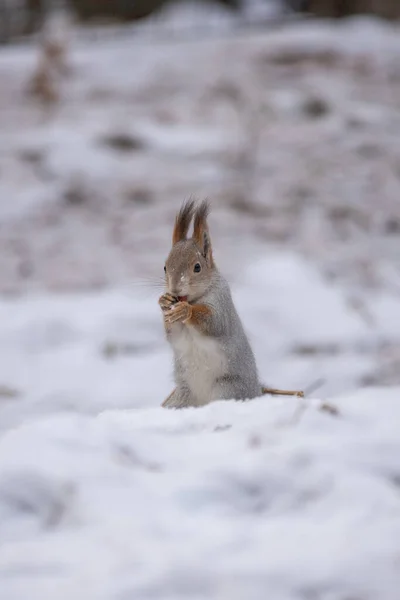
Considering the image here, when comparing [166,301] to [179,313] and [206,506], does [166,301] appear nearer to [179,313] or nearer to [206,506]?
[179,313]

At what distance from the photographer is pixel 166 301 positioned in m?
2.44

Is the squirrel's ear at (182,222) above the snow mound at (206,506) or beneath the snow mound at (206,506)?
above

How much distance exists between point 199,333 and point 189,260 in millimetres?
201

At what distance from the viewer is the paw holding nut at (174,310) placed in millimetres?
2373

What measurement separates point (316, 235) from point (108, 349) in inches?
83.4

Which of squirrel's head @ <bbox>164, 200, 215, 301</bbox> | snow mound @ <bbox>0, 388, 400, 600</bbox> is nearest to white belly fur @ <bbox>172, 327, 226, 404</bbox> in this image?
squirrel's head @ <bbox>164, 200, 215, 301</bbox>

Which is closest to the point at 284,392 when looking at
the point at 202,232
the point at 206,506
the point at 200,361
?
the point at 200,361

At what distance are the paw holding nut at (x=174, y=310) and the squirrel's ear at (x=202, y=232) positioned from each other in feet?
0.56

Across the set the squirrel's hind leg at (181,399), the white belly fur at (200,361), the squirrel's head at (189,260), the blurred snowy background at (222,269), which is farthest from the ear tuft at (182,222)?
the squirrel's hind leg at (181,399)

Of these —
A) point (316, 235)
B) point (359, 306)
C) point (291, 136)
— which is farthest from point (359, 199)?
point (359, 306)

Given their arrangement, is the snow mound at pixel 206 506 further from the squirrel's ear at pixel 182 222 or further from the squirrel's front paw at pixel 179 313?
the squirrel's ear at pixel 182 222

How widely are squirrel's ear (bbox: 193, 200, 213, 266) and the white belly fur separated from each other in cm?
23

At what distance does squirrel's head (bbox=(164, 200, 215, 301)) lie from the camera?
8.03 feet

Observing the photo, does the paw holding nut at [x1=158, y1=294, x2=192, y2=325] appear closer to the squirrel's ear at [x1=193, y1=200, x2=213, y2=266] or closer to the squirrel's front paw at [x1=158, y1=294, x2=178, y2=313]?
the squirrel's front paw at [x1=158, y1=294, x2=178, y2=313]
